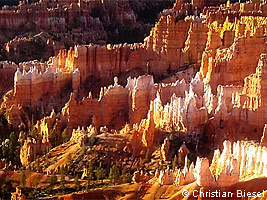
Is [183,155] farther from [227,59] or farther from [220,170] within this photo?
[227,59]

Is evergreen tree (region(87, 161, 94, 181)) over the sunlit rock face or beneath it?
beneath

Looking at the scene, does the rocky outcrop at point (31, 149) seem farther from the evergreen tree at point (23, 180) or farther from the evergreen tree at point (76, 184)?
the evergreen tree at point (76, 184)

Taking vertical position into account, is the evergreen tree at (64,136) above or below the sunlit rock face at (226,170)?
below

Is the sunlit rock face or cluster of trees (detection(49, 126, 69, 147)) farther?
cluster of trees (detection(49, 126, 69, 147))

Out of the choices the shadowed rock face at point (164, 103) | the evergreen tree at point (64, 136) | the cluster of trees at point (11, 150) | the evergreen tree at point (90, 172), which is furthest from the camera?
the evergreen tree at point (64, 136)

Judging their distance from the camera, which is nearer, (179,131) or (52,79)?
(179,131)

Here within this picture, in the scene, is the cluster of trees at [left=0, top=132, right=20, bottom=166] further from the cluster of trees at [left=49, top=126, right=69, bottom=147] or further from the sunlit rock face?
the sunlit rock face

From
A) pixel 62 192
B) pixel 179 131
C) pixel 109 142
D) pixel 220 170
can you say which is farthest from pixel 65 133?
pixel 220 170

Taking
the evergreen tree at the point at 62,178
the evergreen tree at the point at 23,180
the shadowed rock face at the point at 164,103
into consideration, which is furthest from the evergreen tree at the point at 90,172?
the evergreen tree at the point at 23,180

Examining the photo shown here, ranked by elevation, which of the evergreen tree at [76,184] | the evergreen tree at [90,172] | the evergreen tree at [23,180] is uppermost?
the evergreen tree at [76,184]

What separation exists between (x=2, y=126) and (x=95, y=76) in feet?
30.1

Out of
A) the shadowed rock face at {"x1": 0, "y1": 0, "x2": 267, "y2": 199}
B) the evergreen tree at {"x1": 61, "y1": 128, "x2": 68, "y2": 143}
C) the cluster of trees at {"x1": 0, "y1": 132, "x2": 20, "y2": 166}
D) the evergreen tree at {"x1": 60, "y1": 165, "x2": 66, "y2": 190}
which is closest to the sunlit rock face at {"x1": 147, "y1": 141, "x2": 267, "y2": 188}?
the shadowed rock face at {"x1": 0, "y1": 0, "x2": 267, "y2": 199}

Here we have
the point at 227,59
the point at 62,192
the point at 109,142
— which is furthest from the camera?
the point at 227,59

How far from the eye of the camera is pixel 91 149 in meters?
38.0
